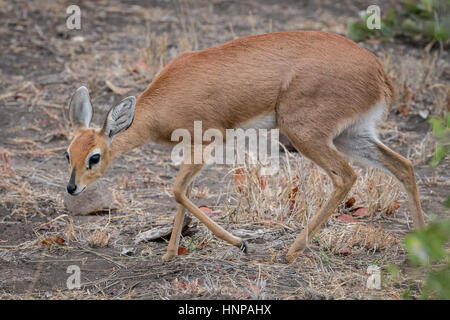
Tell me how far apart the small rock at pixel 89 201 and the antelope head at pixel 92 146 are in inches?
42.1

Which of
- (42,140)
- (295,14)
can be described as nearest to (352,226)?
(42,140)

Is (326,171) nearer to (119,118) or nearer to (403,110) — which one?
(119,118)

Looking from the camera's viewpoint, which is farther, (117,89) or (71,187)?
(117,89)

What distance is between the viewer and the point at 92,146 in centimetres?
495

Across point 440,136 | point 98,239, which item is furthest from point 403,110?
point 440,136

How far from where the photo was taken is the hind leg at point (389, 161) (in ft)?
17.0

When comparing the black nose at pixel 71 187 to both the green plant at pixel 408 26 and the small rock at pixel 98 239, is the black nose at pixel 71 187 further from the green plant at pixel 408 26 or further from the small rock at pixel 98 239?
the green plant at pixel 408 26

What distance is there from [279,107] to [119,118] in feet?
3.92

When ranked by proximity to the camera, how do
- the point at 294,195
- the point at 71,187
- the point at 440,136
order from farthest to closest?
the point at 294,195 < the point at 71,187 < the point at 440,136

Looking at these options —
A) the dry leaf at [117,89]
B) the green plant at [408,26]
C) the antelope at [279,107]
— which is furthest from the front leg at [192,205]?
the green plant at [408,26]

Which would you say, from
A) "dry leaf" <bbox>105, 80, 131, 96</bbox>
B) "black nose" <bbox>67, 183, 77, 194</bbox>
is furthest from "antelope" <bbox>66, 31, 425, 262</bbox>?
"dry leaf" <bbox>105, 80, 131, 96</bbox>

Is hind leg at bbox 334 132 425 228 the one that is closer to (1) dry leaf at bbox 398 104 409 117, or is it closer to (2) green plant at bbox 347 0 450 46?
(1) dry leaf at bbox 398 104 409 117

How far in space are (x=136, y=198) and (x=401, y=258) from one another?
2.71 m

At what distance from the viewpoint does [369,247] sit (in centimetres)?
532
